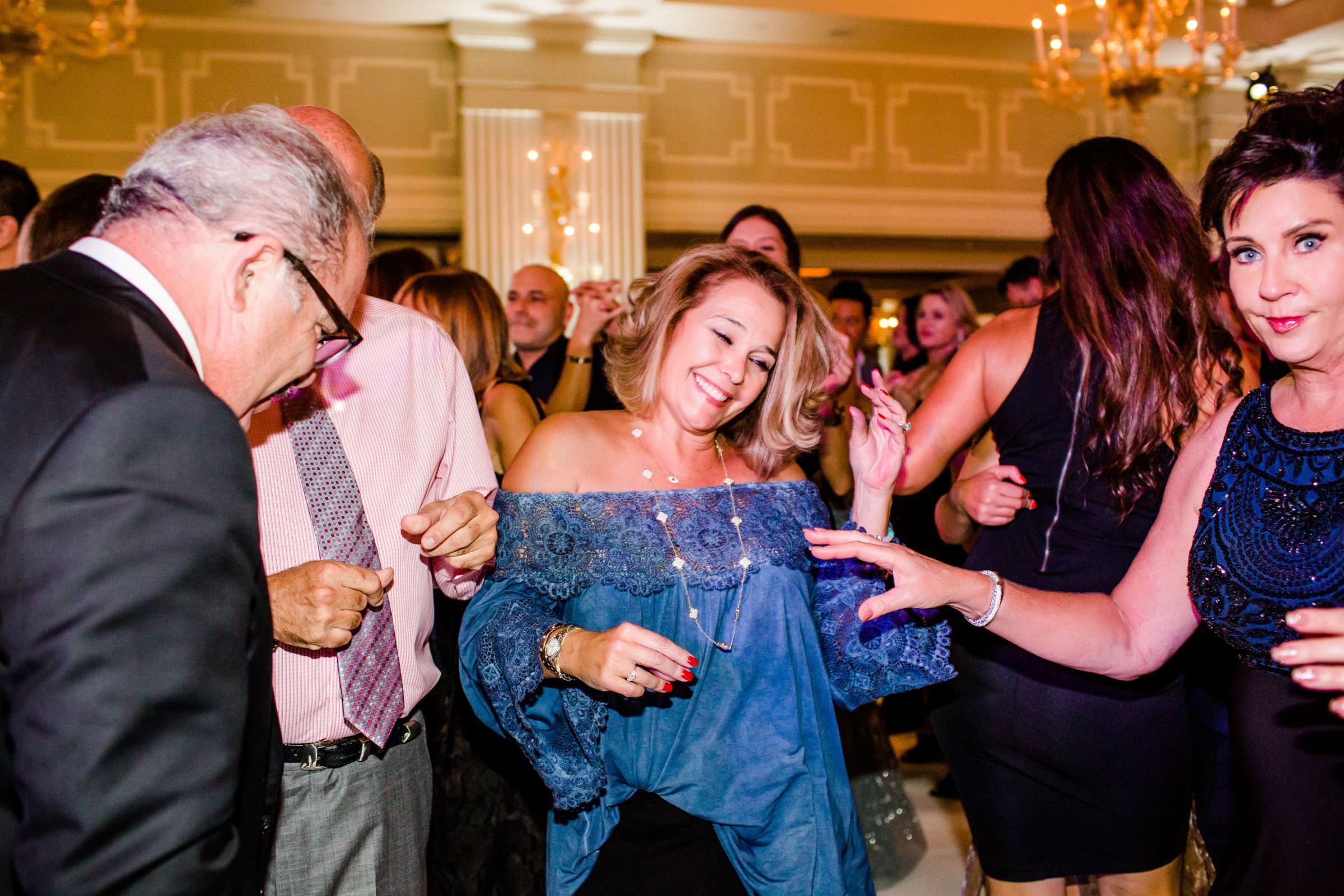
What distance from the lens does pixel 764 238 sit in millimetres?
3162

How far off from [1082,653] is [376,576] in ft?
3.64

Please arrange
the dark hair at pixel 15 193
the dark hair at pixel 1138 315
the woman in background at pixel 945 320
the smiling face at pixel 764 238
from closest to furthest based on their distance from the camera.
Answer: the dark hair at pixel 1138 315, the dark hair at pixel 15 193, the smiling face at pixel 764 238, the woman in background at pixel 945 320

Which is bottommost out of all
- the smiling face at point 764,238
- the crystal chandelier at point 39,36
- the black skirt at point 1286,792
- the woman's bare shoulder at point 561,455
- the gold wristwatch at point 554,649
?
the black skirt at point 1286,792

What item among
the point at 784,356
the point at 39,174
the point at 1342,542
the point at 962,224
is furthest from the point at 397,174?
the point at 1342,542

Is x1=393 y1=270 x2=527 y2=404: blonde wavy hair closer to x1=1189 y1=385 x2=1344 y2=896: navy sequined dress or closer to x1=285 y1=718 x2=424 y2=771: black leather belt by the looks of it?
x1=285 y1=718 x2=424 y2=771: black leather belt

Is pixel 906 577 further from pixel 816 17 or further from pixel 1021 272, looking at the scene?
pixel 816 17

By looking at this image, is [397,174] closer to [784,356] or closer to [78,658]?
[784,356]

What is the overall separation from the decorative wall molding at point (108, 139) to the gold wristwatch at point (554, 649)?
6423 millimetres

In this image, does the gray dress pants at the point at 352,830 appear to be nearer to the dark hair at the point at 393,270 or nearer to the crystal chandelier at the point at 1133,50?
the dark hair at the point at 393,270

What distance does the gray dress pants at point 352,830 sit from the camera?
1492mm

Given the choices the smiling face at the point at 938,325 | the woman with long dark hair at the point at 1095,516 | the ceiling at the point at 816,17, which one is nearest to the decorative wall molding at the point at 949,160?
the ceiling at the point at 816,17

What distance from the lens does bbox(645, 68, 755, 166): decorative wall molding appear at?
7.61 metres

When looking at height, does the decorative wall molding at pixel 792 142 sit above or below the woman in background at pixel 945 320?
above

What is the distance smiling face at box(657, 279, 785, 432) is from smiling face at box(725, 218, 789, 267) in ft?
4.14
